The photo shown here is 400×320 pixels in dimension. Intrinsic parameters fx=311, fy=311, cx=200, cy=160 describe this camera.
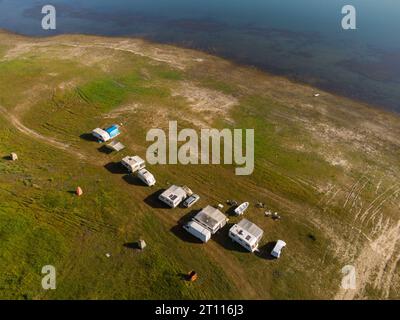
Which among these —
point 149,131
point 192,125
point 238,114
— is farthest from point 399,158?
point 149,131

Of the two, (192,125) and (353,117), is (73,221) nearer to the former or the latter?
(192,125)

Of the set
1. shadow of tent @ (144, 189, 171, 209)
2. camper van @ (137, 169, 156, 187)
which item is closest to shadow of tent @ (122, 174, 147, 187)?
camper van @ (137, 169, 156, 187)

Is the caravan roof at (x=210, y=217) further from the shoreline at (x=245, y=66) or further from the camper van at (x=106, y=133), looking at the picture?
the shoreline at (x=245, y=66)

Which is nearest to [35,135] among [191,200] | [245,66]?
[191,200]

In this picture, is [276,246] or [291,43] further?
[291,43]

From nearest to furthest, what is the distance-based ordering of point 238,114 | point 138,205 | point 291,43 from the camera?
point 138,205
point 238,114
point 291,43

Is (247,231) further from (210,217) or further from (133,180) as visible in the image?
(133,180)
